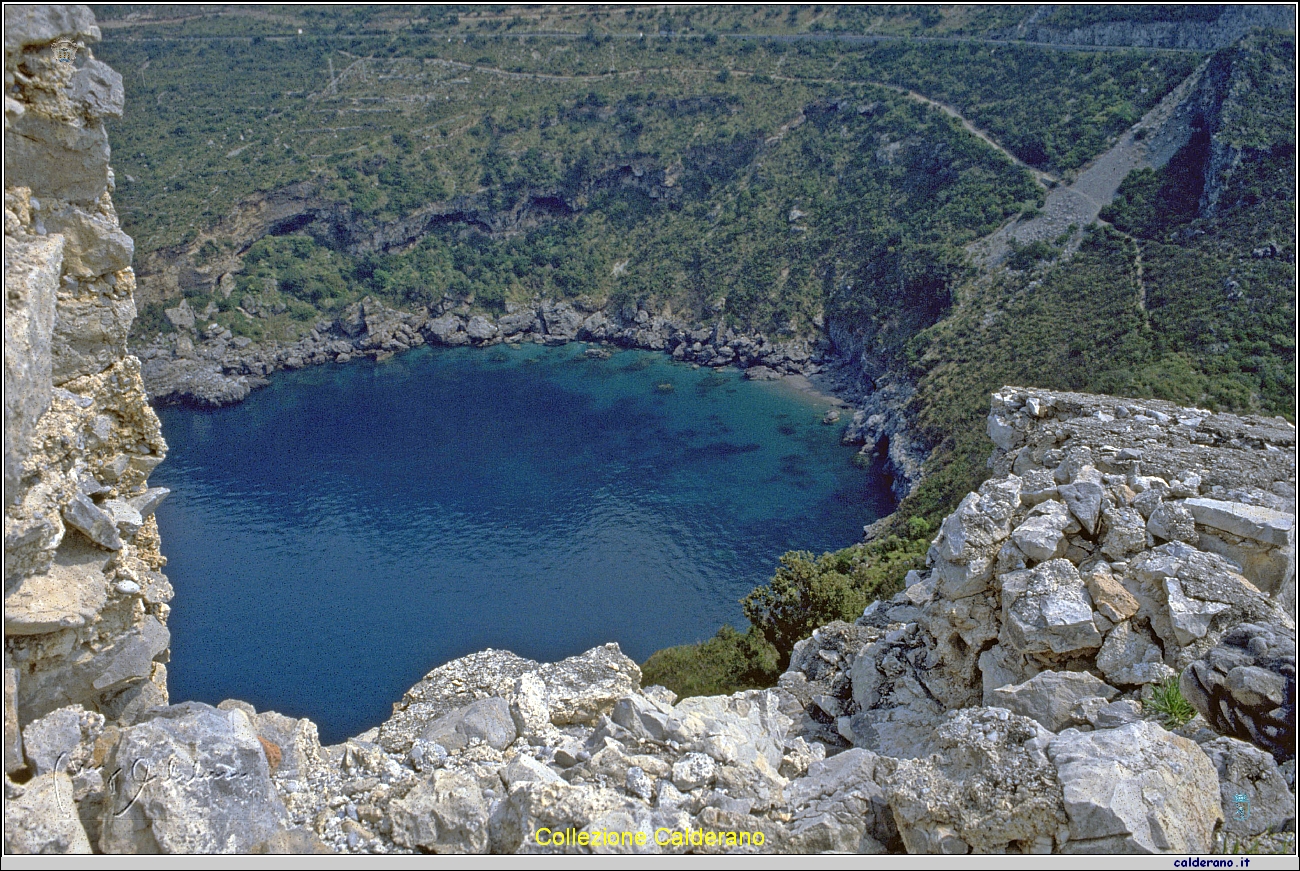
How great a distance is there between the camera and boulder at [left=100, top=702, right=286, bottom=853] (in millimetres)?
10680

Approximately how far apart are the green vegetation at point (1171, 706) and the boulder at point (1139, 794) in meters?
1.14

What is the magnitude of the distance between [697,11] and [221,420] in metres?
101

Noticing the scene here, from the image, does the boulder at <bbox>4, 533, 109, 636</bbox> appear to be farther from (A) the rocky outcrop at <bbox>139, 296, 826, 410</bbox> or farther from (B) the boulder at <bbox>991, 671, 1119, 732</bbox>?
(A) the rocky outcrop at <bbox>139, 296, 826, 410</bbox>

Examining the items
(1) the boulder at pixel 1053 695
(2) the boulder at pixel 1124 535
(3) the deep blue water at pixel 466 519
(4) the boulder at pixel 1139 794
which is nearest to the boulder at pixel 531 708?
(1) the boulder at pixel 1053 695

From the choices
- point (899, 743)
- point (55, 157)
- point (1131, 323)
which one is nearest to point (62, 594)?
point (55, 157)

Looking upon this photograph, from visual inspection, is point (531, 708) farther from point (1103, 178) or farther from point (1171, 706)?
point (1103, 178)

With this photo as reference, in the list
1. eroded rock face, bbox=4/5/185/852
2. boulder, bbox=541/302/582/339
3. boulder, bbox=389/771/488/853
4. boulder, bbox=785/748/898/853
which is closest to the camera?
eroded rock face, bbox=4/5/185/852

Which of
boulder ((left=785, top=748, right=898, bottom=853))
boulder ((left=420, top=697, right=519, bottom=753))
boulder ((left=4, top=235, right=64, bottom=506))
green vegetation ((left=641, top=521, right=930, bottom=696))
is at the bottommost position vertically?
green vegetation ((left=641, top=521, right=930, bottom=696))

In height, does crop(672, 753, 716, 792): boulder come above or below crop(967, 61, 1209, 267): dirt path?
below

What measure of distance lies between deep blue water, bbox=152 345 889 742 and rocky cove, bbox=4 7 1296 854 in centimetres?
2947

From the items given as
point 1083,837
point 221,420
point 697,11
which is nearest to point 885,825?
point 1083,837

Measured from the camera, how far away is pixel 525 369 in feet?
323

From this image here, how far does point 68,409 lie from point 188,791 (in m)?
5.60

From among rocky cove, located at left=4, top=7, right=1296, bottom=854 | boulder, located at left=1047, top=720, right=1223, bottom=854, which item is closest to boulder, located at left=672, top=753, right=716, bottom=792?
rocky cove, located at left=4, top=7, right=1296, bottom=854
